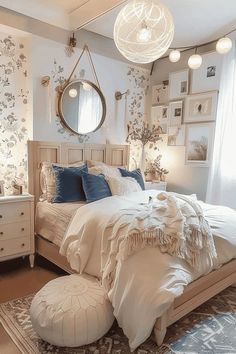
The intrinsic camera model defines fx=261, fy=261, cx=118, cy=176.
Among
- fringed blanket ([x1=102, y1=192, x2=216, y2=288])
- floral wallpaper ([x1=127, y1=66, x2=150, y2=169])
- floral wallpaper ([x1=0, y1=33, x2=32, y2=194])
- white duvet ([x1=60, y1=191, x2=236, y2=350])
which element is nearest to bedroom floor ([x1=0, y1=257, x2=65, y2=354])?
white duvet ([x1=60, y1=191, x2=236, y2=350])

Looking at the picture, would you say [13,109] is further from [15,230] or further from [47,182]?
[15,230]

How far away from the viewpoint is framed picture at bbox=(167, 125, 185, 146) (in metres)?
3.86

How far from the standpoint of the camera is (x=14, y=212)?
8.36ft

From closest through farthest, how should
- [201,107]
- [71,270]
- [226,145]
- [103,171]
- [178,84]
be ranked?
[71,270] < [103,171] < [226,145] < [201,107] < [178,84]

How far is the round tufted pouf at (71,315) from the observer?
4.98 ft

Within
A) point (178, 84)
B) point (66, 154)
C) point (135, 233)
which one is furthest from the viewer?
point (178, 84)

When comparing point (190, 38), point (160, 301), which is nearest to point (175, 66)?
point (190, 38)

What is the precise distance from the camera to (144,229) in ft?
5.53

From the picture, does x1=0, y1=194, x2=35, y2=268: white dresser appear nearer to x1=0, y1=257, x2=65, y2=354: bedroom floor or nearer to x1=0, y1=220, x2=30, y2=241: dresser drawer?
x1=0, y1=220, x2=30, y2=241: dresser drawer

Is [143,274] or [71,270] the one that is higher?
[143,274]

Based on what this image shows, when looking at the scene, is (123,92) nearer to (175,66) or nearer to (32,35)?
(175,66)

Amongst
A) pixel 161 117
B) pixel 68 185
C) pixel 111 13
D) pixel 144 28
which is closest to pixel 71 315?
pixel 68 185

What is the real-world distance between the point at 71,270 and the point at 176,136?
2.53 meters

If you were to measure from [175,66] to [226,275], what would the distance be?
10.0 feet
